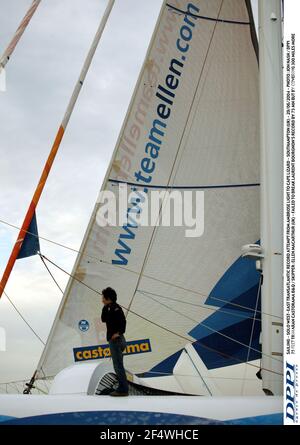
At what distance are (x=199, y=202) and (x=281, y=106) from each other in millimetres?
1928

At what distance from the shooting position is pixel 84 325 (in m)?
7.16

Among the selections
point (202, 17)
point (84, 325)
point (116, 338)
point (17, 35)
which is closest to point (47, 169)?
point (17, 35)

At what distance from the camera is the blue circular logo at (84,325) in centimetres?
714

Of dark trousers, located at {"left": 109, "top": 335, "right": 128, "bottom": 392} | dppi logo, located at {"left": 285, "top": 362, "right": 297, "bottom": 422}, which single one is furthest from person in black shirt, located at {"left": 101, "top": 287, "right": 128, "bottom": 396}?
dppi logo, located at {"left": 285, "top": 362, "right": 297, "bottom": 422}

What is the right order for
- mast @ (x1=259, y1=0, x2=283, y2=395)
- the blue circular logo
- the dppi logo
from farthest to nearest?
the blue circular logo, mast @ (x1=259, y1=0, x2=283, y2=395), the dppi logo

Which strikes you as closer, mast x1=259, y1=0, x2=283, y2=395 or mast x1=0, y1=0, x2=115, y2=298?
mast x1=259, y1=0, x2=283, y2=395

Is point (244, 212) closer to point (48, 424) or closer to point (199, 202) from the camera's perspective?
point (199, 202)

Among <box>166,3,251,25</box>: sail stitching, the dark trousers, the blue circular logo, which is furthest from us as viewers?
<box>166,3,251,25</box>: sail stitching

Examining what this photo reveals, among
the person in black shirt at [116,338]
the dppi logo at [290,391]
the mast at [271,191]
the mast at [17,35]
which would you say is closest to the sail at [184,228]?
the mast at [271,191]

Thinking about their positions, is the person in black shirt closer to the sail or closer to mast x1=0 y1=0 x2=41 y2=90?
the sail

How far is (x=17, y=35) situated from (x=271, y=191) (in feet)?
9.53

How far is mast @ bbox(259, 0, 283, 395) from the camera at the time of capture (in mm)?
5852

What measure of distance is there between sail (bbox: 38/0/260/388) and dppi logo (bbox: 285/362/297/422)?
2.84 m

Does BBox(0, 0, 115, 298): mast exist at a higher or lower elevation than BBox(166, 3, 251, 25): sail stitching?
lower
